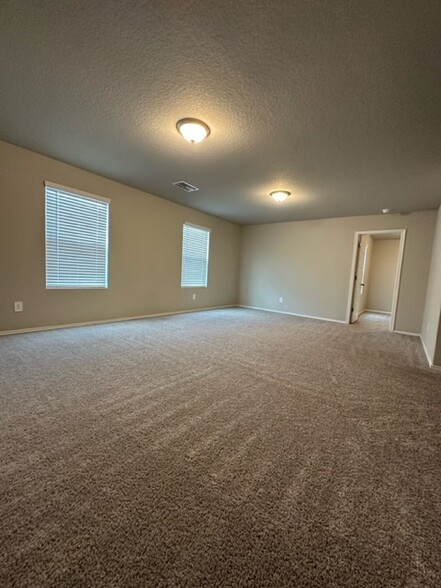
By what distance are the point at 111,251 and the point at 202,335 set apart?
87.2 inches

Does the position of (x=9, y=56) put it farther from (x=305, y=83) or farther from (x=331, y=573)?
(x=331, y=573)

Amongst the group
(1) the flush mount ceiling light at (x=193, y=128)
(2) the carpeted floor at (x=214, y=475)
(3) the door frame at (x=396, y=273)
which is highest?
(1) the flush mount ceiling light at (x=193, y=128)

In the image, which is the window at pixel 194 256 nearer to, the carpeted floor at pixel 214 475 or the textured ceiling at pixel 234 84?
the textured ceiling at pixel 234 84

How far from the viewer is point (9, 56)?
6.10ft

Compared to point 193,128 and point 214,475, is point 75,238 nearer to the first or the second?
point 193,128

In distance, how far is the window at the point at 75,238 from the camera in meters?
3.80

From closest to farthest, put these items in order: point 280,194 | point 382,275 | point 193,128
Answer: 1. point 193,128
2. point 280,194
3. point 382,275

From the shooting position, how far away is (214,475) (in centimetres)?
131

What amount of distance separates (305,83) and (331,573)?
110 inches

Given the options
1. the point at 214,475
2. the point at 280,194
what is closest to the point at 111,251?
the point at 280,194

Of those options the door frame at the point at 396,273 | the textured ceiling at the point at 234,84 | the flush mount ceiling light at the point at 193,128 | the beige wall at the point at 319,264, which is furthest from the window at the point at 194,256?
the door frame at the point at 396,273

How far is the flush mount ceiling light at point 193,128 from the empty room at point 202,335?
0.08 feet

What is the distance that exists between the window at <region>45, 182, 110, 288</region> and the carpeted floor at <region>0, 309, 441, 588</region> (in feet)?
5.23

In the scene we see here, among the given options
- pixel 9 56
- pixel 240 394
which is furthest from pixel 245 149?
pixel 240 394
